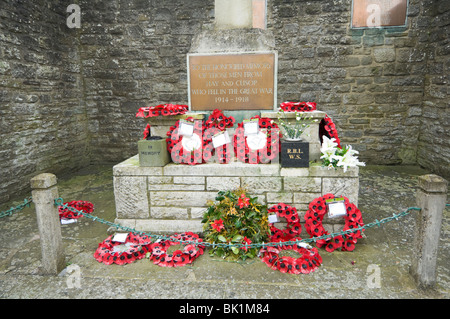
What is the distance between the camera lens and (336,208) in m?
3.15

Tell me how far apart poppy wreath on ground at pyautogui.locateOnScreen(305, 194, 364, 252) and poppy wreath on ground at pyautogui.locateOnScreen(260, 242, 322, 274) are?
0.21 meters

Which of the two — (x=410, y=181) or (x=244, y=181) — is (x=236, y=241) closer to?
(x=244, y=181)

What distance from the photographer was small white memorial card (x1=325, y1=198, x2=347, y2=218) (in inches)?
123

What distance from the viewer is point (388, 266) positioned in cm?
282

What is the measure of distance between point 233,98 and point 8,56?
147 inches

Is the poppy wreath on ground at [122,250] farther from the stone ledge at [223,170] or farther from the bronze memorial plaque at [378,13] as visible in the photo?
the bronze memorial plaque at [378,13]

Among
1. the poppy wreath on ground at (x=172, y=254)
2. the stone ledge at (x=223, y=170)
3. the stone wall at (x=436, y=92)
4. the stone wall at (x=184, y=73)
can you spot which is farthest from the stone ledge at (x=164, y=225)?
the stone wall at (x=436, y=92)

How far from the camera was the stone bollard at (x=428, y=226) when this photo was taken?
7.75 ft

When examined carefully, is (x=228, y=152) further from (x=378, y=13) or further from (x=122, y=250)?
(x=378, y=13)

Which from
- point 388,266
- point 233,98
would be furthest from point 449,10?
point 388,266

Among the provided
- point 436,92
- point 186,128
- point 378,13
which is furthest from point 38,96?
point 436,92

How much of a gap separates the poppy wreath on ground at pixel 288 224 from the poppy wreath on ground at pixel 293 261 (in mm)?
255

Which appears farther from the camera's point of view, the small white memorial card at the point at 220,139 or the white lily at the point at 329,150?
the small white memorial card at the point at 220,139

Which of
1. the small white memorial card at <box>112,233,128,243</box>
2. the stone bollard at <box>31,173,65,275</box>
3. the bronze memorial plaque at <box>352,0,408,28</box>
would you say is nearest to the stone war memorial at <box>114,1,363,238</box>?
the small white memorial card at <box>112,233,128,243</box>
